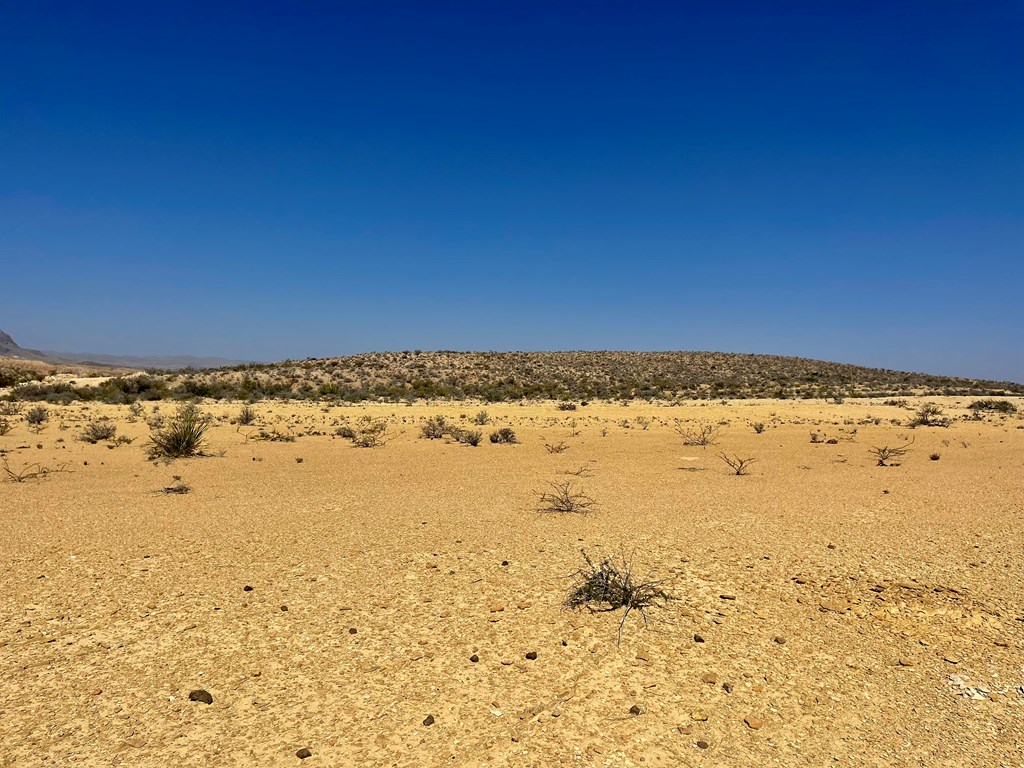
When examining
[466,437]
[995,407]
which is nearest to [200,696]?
[466,437]

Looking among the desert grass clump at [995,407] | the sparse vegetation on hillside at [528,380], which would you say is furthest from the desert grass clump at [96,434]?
the desert grass clump at [995,407]

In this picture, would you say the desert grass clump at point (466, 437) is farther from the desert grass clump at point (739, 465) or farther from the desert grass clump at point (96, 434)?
the desert grass clump at point (96, 434)

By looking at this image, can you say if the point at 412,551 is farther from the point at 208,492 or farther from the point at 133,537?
the point at 208,492

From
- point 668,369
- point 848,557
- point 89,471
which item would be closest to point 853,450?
point 848,557

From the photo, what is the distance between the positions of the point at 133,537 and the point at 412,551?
343 centimetres

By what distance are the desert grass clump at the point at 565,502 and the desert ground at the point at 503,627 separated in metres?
0.19

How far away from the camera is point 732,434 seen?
19828mm

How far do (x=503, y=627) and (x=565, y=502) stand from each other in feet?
13.8

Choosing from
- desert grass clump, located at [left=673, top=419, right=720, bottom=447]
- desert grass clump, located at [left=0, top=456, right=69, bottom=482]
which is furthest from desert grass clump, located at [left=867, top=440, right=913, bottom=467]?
desert grass clump, located at [left=0, top=456, right=69, bottom=482]

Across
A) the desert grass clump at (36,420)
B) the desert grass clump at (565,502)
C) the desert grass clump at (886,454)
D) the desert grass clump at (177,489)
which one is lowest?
the desert grass clump at (36,420)

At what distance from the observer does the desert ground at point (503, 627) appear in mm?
3512

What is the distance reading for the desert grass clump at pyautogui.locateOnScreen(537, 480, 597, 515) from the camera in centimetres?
894

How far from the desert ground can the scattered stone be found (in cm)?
4

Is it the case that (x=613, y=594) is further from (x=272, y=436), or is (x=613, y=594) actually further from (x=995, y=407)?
(x=995, y=407)
